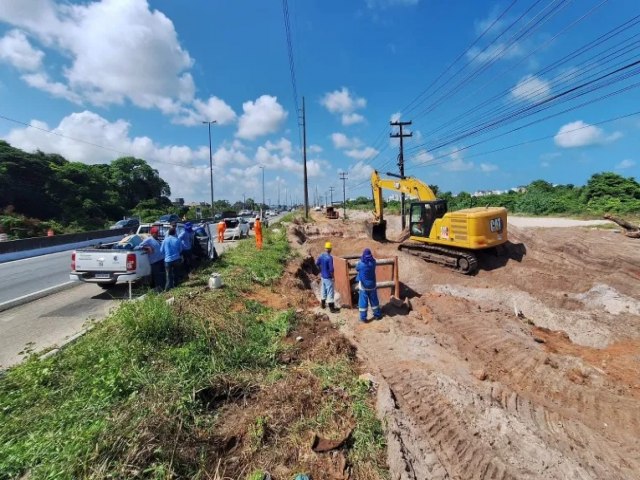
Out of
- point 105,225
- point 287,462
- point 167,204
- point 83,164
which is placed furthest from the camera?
point 167,204

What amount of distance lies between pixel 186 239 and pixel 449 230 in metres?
9.76

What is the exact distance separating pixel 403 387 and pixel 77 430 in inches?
155

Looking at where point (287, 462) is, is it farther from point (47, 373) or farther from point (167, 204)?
point (167, 204)

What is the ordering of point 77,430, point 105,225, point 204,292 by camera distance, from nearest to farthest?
point 77,430
point 204,292
point 105,225

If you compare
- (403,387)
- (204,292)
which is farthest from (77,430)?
(204,292)

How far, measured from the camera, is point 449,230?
13938 mm

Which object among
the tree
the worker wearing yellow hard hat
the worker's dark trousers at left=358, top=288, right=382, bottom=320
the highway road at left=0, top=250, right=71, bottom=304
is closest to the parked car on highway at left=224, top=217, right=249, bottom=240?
the highway road at left=0, top=250, right=71, bottom=304

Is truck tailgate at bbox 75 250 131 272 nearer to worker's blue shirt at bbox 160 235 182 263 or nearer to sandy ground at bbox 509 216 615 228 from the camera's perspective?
worker's blue shirt at bbox 160 235 182 263

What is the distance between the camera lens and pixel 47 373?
14.3 feet

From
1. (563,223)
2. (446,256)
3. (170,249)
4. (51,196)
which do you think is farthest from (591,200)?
(51,196)

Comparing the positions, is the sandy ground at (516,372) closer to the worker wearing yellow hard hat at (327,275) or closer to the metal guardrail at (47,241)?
the worker wearing yellow hard hat at (327,275)

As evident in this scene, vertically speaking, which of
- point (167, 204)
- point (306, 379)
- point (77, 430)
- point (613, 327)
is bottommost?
point (613, 327)

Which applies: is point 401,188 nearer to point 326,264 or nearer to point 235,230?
point 326,264

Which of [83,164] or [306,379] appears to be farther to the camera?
[83,164]
